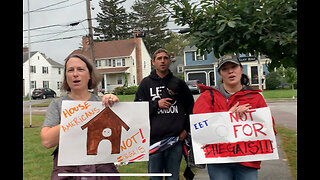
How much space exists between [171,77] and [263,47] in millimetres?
1117

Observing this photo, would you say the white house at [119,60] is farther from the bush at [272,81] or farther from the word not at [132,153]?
the word not at [132,153]

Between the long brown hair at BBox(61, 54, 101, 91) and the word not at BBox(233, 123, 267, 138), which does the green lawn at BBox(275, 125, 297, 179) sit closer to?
the word not at BBox(233, 123, 267, 138)

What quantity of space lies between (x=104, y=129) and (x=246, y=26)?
5.77 ft

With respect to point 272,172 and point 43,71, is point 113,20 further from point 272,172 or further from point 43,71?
point 272,172

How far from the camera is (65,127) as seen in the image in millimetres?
2014

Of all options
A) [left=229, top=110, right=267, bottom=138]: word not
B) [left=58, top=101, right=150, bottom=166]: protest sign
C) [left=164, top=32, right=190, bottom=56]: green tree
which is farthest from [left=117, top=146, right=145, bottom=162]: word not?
[left=164, top=32, right=190, bottom=56]: green tree

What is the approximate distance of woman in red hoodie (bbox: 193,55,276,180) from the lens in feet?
7.65

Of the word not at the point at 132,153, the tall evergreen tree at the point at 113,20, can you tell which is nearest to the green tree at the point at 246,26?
the word not at the point at 132,153

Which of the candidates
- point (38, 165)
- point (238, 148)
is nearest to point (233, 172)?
point (238, 148)

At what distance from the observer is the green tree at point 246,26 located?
8.61 feet

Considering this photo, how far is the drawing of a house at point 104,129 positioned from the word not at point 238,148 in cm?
77

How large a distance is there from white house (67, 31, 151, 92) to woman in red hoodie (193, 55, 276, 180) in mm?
32897

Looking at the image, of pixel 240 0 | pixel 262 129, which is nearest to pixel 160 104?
pixel 262 129

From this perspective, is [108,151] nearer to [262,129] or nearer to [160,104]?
[160,104]
